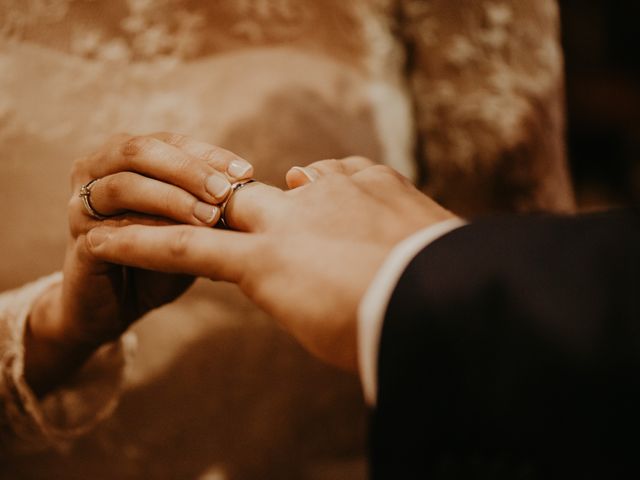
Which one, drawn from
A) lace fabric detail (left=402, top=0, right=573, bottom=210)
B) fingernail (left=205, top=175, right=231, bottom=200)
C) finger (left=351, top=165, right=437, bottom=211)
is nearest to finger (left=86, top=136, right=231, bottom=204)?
fingernail (left=205, top=175, right=231, bottom=200)

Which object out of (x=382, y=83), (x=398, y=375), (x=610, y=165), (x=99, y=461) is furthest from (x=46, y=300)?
(x=610, y=165)

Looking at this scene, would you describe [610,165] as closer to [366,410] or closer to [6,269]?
[366,410]

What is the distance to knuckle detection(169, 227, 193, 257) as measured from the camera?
380 mm

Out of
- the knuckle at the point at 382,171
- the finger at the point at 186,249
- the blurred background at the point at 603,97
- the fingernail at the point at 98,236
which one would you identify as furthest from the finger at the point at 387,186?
the blurred background at the point at 603,97

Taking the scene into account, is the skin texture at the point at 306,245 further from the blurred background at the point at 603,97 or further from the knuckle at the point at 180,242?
the blurred background at the point at 603,97

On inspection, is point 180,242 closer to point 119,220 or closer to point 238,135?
point 119,220

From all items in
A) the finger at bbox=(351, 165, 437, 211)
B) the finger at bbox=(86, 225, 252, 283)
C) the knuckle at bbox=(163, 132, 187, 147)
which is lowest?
the finger at bbox=(86, 225, 252, 283)

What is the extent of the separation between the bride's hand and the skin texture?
20 millimetres

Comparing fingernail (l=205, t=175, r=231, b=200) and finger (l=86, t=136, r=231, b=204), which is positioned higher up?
finger (l=86, t=136, r=231, b=204)

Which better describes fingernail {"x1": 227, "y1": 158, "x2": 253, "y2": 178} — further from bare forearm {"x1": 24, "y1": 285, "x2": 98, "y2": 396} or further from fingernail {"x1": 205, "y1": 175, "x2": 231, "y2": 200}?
bare forearm {"x1": 24, "y1": 285, "x2": 98, "y2": 396}

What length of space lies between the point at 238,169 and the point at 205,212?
5 cm

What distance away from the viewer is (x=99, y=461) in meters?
0.65

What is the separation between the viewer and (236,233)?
1.24 ft

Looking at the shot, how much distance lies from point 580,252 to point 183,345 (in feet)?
1.70
